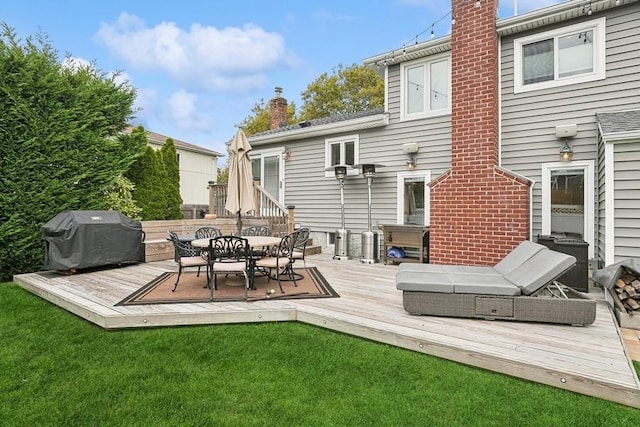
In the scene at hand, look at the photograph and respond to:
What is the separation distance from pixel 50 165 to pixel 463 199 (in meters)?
7.72

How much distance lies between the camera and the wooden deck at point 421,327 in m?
2.68

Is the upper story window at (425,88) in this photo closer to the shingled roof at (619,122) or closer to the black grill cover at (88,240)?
the shingled roof at (619,122)

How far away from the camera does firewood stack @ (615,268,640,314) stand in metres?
3.90

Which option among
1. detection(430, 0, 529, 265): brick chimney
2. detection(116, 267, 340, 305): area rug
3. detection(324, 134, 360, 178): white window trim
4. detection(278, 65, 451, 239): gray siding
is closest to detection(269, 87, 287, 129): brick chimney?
detection(278, 65, 451, 239): gray siding

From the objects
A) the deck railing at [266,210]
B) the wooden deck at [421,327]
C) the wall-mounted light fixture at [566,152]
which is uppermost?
the wall-mounted light fixture at [566,152]

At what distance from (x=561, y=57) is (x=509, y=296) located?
4998 mm

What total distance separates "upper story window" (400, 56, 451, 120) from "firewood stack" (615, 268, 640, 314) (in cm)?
453

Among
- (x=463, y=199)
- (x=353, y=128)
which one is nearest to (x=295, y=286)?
(x=463, y=199)

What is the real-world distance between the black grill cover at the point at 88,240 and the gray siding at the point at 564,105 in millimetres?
7369

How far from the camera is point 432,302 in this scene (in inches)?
152

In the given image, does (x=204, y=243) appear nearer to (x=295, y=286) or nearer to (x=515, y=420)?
(x=295, y=286)

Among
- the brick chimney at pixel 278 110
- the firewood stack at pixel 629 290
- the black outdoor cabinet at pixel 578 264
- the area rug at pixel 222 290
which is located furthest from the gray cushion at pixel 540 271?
the brick chimney at pixel 278 110

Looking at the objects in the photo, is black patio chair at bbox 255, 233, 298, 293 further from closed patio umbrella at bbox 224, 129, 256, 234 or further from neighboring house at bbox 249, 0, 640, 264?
neighboring house at bbox 249, 0, 640, 264

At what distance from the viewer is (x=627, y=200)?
15.6 ft
